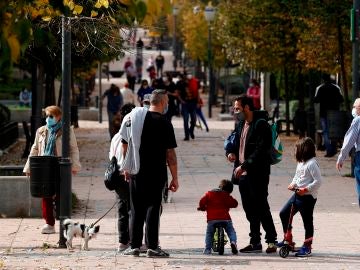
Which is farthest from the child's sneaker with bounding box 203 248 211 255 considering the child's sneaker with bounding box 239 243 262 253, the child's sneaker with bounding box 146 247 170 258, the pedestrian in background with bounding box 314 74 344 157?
the pedestrian in background with bounding box 314 74 344 157

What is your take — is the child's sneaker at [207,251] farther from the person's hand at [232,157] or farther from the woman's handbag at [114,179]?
the woman's handbag at [114,179]

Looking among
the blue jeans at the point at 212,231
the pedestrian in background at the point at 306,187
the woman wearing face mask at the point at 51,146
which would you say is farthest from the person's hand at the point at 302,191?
the woman wearing face mask at the point at 51,146

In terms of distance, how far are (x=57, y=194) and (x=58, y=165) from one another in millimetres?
564

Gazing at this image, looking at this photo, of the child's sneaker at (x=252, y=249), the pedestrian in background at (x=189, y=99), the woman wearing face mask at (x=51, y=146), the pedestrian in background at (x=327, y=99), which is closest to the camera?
the child's sneaker at (x=252, y=249)

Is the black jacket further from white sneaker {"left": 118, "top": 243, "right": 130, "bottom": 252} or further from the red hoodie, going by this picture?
white sneaker {"left": 118, "top": 243, "right": 130, "bottom": 252}

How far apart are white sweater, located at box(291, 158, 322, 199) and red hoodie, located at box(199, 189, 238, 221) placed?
0.71 metres

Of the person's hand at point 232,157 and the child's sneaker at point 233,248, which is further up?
the person's hand at point 232,157

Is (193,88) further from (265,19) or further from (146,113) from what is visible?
(146,113)

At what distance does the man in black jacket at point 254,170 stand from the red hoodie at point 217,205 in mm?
272

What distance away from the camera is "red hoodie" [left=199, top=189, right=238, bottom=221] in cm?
1341

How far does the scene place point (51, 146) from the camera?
606 inches

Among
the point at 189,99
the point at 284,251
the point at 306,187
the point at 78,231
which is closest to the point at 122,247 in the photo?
the point at 78,231

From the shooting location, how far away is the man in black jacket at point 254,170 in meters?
13.5

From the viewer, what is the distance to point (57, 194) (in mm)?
14492
